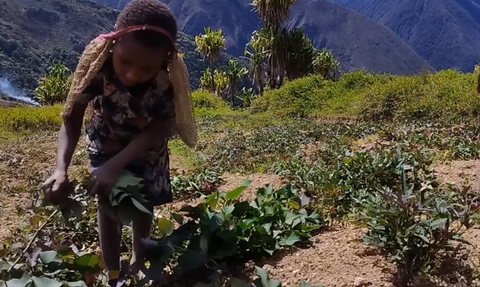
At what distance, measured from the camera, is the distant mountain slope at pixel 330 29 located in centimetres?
14250

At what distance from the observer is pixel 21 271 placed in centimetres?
182

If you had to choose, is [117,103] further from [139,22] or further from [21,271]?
[21,271]

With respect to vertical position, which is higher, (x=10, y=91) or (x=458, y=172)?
(x=458, y=172)

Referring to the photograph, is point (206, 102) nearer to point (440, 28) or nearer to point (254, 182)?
point (254, 182)

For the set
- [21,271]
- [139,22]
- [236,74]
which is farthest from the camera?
[236,74]

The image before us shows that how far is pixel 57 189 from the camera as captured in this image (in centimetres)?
191

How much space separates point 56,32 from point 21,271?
103 metres

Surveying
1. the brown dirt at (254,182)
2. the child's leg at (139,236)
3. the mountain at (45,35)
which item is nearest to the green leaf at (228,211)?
the child's leg at (139,236)

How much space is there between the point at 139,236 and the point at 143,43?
0.76 meters

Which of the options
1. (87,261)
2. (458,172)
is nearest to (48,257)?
(87,261)

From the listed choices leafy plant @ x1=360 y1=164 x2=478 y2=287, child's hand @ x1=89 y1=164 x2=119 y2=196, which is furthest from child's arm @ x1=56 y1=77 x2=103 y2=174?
leafy plant @ x1=360 y1=164 x2=478 y2=287

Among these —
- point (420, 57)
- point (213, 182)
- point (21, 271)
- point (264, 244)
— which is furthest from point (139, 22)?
point (420, 57)

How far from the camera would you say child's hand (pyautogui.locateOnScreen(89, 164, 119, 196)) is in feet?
6.22

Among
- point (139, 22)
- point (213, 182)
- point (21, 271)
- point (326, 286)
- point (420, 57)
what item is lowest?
point (420, 57)
